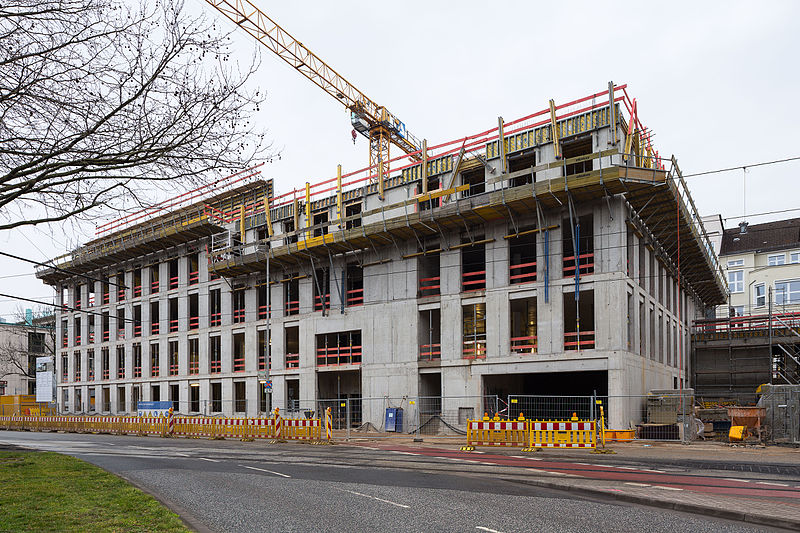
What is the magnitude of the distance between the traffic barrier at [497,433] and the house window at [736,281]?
54471mm

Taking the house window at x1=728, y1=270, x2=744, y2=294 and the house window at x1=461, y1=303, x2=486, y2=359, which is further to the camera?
the house window at x1=728, y1=270, x2=744, y2=294

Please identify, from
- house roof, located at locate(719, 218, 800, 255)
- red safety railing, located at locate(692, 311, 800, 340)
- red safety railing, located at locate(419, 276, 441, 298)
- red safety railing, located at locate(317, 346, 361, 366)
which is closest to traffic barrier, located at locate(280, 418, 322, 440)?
red safety railing, located at locate(317, 346, 361, 366)

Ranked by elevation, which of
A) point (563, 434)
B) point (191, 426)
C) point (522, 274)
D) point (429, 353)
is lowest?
point (191, 426)

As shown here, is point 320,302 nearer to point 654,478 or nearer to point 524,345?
point 524,345

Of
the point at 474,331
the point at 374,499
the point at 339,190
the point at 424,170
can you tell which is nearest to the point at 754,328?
the point at 474,331

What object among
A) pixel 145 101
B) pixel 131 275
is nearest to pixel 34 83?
pixel 145 101

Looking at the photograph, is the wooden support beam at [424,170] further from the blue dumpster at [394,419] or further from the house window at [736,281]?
the house window at [736,281]

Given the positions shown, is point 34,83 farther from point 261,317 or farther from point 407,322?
point 261,317

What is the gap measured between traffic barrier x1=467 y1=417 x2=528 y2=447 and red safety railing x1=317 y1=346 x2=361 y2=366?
13.6m

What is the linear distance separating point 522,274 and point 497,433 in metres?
10.8

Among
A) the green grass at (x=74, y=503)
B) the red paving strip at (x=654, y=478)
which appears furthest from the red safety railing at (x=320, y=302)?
the green grass at (x=74, y=503)

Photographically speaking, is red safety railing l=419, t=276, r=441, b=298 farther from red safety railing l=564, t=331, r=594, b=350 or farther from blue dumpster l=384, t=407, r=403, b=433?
red safety railing l=564, t=331, r=594, b=350

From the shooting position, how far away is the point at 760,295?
208ft

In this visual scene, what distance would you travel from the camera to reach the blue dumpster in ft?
105
